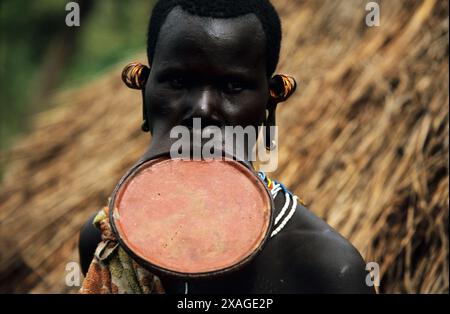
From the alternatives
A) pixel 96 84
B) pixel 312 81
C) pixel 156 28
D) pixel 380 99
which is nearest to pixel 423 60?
pixel 380 99

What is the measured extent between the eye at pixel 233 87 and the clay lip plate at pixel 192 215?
5.7 inches

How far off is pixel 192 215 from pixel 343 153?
4.96ft

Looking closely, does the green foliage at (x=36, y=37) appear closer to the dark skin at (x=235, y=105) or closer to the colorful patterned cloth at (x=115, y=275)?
the colorful patterned cloth at (x=115, y=275)

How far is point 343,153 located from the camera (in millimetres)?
2707

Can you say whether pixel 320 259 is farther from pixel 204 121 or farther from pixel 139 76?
pixel 139 76

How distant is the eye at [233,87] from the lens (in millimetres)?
1367

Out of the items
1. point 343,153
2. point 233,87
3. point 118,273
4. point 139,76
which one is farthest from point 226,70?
point 343,153

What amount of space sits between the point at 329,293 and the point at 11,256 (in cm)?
223

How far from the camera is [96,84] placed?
15.6 feet

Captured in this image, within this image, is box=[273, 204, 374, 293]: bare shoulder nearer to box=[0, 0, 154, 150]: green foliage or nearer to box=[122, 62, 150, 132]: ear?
box=[122, 62, 150, 132]: ear

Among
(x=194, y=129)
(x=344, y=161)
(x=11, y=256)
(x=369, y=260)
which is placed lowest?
(x=11, y=256)

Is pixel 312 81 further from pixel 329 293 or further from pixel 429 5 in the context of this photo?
pixel 329 293

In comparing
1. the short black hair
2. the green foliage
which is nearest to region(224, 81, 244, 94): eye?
the short black hair

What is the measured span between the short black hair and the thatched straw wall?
103 centimetres
